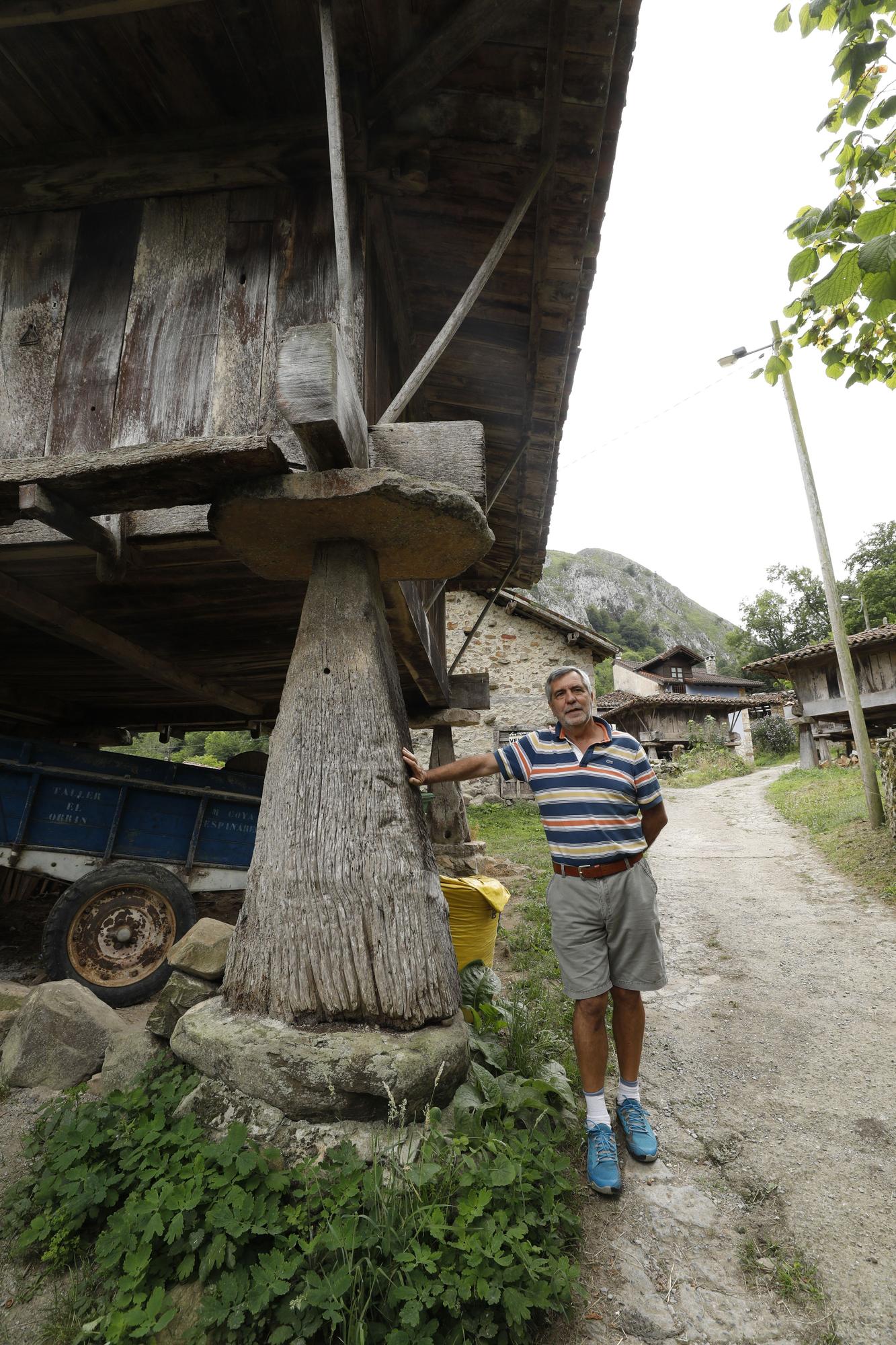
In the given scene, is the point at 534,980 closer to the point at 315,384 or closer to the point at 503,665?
the point at 315,384

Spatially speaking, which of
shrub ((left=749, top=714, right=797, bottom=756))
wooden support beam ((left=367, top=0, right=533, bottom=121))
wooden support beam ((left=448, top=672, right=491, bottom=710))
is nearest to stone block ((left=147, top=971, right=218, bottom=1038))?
wooden support beam ((left=367, top=0, right=533, bottom=121))

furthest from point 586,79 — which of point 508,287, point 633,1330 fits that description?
point 633,1330

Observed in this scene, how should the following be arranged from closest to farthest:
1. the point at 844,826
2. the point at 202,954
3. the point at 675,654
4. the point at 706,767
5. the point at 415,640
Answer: the point at 202,954, the point at 415,640, the point at 844,826, the point at 706,767, the point at 675,654

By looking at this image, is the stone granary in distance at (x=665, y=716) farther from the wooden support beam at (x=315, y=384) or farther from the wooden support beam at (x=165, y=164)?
the wooden support beam at (x=315, y=384)

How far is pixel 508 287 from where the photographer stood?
3537 millimetres

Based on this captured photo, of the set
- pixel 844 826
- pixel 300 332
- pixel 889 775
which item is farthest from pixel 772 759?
pixel 300 332

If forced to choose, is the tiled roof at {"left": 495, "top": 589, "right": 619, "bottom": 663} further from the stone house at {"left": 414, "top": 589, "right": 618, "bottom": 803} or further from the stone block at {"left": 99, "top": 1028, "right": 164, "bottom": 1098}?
the stone block at {"left": 99, "top": 1028, "right": 164, "bottom": 1098}

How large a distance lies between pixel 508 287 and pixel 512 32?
1179 mm

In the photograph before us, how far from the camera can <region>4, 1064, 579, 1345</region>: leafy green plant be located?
1520 millimetres

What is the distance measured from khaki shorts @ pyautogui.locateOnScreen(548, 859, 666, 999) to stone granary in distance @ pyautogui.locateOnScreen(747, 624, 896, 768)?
12.9 meters

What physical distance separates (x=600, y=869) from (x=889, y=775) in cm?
717

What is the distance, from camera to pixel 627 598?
9431cm

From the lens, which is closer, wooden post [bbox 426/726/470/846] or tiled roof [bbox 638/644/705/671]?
wooden post [bbox 426/726/470/846]

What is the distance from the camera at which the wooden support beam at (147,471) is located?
2254mm
